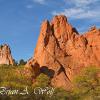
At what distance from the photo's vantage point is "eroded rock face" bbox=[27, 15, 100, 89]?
396 ft

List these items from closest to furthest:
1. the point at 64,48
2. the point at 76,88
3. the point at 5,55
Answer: the point at 76,88 → the point at 64,48 → the point at 5,55

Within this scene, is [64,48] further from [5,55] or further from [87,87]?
[87,87]

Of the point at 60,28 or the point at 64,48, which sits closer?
the point at 64,48

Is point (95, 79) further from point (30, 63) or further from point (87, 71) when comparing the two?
point (30, 63)

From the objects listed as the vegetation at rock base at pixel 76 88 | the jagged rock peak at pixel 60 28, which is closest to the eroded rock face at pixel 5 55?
the jagged rock peak at pixel 60 28

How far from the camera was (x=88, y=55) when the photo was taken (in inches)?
4889

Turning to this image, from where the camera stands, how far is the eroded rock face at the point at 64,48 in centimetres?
12081

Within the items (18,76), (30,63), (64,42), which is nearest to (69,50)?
(64,42)

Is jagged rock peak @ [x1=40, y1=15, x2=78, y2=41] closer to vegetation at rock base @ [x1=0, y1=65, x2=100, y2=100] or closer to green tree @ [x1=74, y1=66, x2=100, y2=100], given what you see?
vegetation at rock base @ [x1=0, y1=65, x2=100, y2=100]

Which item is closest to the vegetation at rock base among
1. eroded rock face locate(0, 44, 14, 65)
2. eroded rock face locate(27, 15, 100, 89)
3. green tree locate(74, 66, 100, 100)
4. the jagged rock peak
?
green tree locate(74, 66, 100, 100)

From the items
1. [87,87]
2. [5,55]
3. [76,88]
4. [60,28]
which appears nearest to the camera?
[87,87]

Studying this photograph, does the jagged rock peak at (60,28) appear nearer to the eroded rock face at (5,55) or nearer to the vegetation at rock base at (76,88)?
the eroded rock face at (5,55)

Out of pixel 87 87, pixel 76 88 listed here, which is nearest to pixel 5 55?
pixel 76 88

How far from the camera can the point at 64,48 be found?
12838 centimetres
